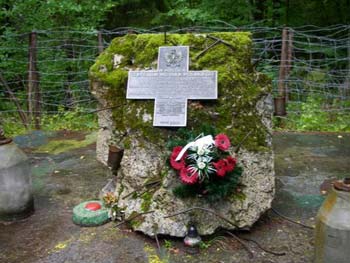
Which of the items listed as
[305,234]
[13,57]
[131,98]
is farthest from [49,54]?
[305,234]

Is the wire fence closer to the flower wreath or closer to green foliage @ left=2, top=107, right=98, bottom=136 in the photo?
green foliage @ left=2, top=107, right=98, bottom=136

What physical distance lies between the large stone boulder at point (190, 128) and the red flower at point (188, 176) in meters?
0.16

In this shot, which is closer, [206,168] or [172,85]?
[206,168]

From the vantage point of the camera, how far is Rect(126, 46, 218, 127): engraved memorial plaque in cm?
326

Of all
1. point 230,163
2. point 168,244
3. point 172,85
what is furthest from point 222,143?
point 168,244

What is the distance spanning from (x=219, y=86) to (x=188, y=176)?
2.58 ft

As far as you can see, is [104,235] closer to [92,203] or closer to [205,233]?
[92,203]

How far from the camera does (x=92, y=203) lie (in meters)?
3.51

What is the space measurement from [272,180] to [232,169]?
41 cm

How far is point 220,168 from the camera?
296 centimetres

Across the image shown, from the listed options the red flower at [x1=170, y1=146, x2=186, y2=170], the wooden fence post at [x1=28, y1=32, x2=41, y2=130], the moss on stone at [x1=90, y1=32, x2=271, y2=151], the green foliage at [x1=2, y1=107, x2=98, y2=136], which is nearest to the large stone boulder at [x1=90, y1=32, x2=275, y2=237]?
the moss on stone at [x1=90, y1=32, x2=271, y2=151]

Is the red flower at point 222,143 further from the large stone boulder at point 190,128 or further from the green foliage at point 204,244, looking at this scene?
the green foliage at point 204,244

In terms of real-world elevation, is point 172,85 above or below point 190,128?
above

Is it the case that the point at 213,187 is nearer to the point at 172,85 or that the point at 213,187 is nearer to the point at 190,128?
the point at 190,128
